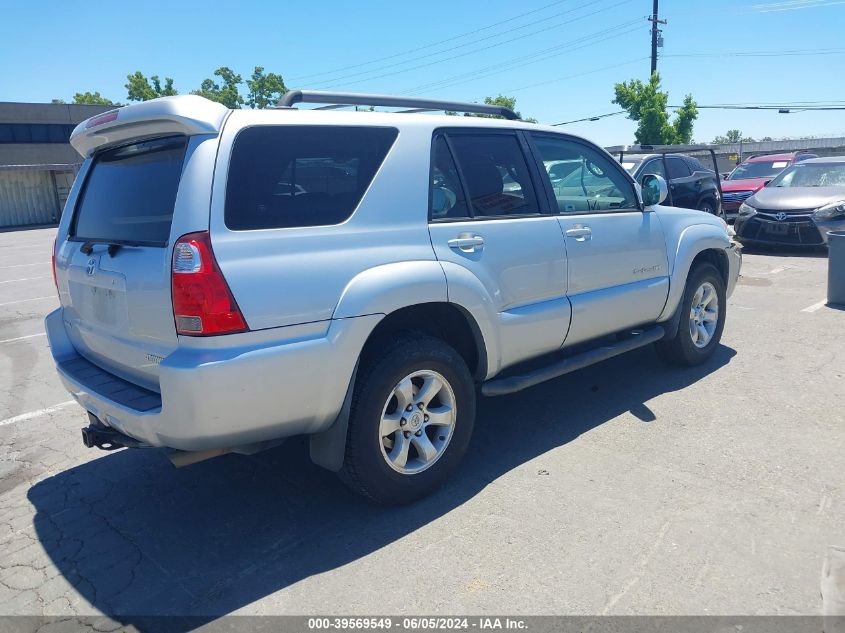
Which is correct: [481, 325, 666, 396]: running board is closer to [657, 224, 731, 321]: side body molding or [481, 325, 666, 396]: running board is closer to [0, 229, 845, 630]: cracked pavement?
[657, 224, 731, 321]: side body molding

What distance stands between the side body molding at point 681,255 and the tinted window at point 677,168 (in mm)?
7750

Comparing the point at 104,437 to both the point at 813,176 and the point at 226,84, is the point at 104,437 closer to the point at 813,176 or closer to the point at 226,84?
the point at 813,176

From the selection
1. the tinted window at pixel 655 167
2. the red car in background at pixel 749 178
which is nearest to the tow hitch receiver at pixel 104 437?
the tinted window at pixel 655 167

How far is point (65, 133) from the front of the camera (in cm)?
3931

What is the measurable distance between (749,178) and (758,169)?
0.72 meters

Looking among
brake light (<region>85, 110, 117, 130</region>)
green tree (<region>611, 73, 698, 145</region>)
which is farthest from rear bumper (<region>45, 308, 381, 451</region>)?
green tree (<region>611, 73, 698, 145</region>)

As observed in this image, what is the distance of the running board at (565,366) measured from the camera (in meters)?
3.96

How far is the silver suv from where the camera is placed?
113 inches

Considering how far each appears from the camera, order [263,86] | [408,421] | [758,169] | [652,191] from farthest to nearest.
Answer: [263,86] < [758,169] < [652,191] < [408,421]

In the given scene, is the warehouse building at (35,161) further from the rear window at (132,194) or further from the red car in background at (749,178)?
the rear window at (132,194)

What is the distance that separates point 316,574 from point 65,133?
43179mm

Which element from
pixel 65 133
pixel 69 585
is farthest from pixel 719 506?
pixel 65 133

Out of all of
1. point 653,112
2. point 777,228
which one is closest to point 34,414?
point 777,228

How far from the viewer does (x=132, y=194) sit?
3.41 m
